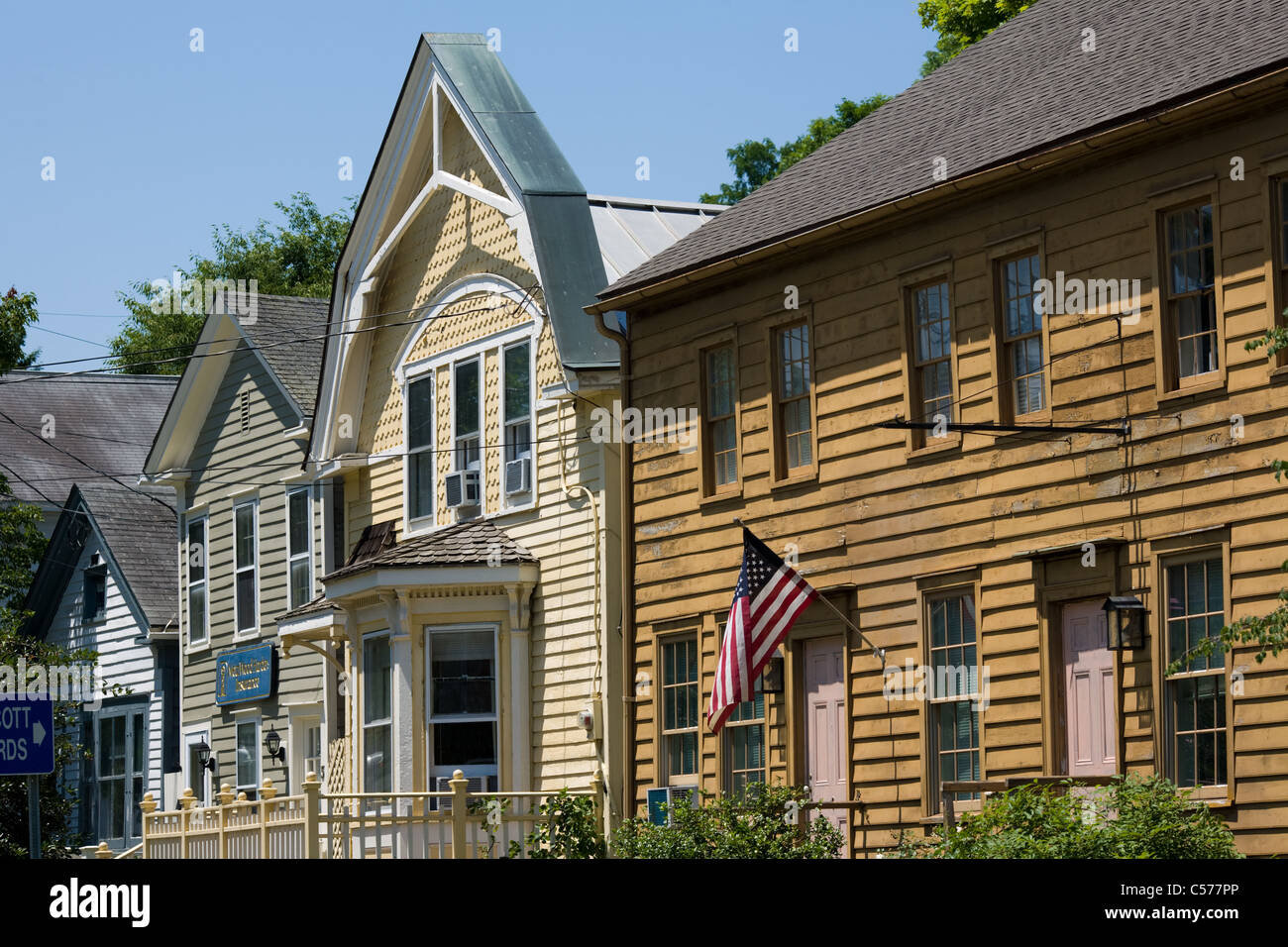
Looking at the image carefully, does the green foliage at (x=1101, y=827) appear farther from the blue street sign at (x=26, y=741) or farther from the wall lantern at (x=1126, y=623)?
Result: the blue street sign at (x=26, y=741)

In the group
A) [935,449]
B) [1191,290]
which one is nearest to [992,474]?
[935,449]

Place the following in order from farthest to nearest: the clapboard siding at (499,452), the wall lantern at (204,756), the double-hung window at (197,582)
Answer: the double-hung window at (197,582)
the wall lantern at (204,756)
the clapboard siding at (499,452)

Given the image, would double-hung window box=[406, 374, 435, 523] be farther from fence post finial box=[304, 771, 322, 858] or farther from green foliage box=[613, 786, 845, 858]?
green foliage box=[613, 786, 845, 858]

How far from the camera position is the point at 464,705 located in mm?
22984

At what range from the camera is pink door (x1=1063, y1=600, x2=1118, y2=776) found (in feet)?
50.4

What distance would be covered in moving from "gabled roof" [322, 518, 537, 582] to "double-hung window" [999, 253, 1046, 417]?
7.96 m

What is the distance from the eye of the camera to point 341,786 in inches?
977

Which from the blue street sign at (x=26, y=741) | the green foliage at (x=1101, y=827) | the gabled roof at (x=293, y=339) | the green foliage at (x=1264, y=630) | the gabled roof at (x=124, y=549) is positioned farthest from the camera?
the gabled roof at (x=124, y=549)

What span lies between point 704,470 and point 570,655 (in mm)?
3306

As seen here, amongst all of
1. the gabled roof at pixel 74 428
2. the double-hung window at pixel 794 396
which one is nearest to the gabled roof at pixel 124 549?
the gabled roof at pixel 74 428

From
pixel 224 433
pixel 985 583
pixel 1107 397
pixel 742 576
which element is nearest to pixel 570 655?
pixel 742 576

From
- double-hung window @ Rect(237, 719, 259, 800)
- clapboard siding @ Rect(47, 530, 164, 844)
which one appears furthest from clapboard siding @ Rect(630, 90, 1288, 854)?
clapboard siding @ Rect(47, 530, 164, 844)

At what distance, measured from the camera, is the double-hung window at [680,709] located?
2023 cm

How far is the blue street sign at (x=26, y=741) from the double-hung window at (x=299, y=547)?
13.8 m
